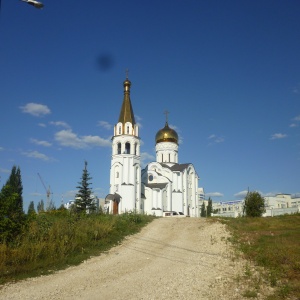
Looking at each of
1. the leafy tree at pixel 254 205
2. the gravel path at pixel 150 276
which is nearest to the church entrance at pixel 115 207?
the leafy tree at pixel 254 205

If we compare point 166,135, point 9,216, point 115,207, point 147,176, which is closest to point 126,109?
point 166,135

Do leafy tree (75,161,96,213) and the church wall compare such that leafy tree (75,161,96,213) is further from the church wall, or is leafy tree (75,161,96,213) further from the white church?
the church wall

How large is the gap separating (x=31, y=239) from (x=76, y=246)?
5.33 feet

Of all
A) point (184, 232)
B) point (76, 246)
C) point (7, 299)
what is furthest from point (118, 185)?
point (7, 299)

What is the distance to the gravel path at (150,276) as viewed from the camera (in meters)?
7.58

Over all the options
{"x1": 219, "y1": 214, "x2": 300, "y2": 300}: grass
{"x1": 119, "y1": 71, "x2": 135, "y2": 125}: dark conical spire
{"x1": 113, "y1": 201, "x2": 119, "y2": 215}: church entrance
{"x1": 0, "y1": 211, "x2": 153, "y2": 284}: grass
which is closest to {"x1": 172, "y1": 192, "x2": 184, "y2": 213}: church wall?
{"x1": 113, "y1": 201, "x2": 119, "y2": 215}: church entrance

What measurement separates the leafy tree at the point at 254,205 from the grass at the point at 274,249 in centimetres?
614

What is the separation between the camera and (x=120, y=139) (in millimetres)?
36062

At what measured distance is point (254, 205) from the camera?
25.1m

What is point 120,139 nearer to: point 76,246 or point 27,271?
point 76,246

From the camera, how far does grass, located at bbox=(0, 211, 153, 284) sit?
31.3ft

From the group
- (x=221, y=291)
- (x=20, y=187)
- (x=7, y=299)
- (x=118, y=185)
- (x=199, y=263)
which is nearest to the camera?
(x=7, y=299)

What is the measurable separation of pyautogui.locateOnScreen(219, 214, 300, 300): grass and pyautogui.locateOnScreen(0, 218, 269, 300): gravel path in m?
0.65

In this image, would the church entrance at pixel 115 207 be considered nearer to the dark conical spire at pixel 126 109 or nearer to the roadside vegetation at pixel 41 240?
the dark conical spire at pixel 126 109
